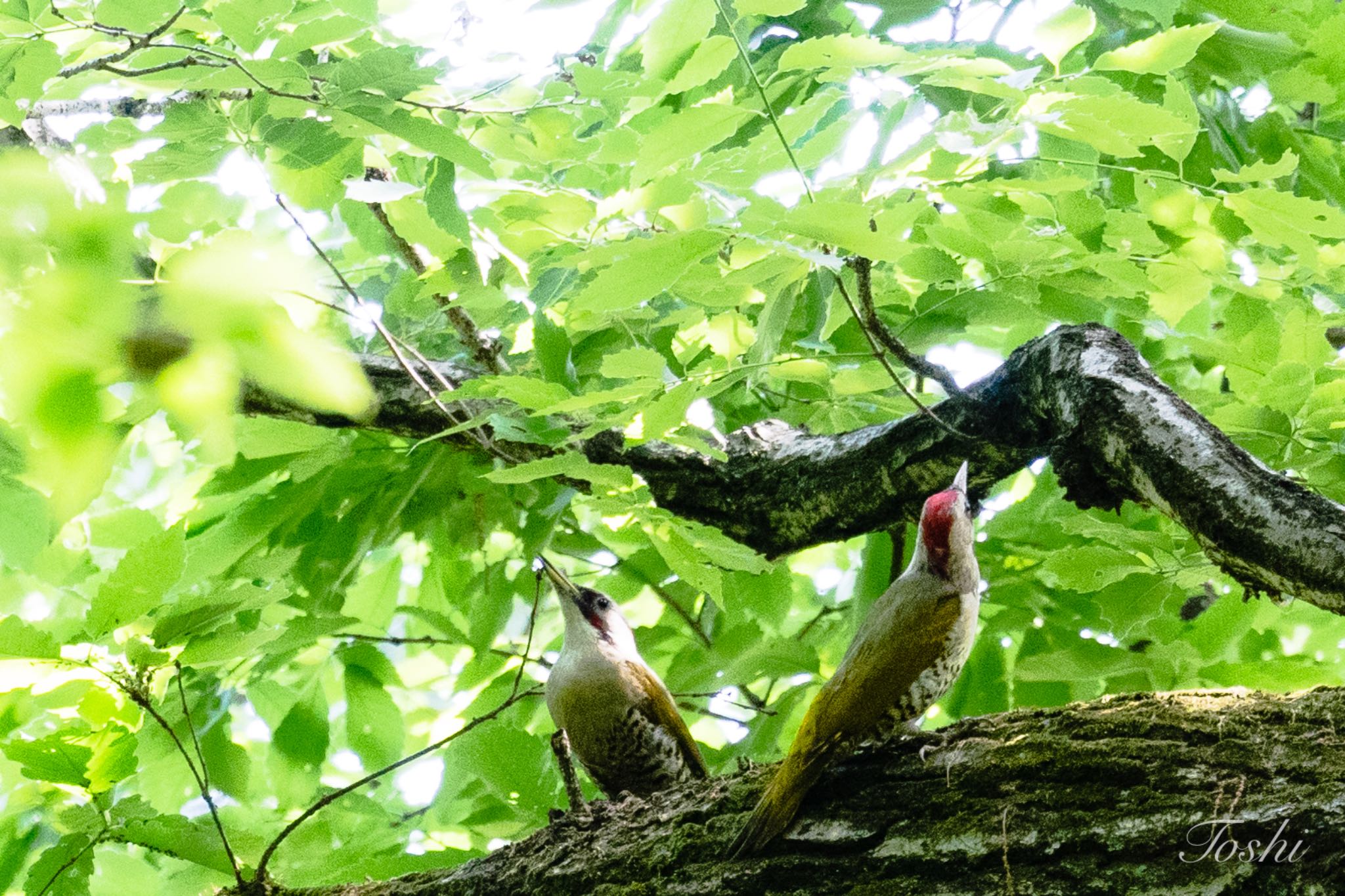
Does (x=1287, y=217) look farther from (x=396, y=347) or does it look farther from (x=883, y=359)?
(x=396, y=347)

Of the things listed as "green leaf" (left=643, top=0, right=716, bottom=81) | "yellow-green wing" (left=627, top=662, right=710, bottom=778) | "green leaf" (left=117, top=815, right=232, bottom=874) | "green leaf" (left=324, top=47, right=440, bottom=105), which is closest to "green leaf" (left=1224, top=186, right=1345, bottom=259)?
"green leaf" (left=643, top=0, right=716, bottom=81)

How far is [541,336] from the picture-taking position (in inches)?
105

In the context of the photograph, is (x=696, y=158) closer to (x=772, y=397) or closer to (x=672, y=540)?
(x=672, y=540)

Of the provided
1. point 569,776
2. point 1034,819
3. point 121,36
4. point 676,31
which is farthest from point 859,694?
point 121,36

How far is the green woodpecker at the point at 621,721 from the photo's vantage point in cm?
339

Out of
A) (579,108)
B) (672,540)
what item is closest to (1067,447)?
(672,540)

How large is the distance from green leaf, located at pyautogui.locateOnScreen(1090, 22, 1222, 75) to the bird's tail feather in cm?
139

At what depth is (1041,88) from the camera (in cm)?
200

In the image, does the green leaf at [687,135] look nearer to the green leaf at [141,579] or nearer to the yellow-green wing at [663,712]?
the green leaf at [141,579]

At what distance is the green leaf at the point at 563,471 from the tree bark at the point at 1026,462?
29 centimetres

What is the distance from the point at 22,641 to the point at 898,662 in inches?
67.2

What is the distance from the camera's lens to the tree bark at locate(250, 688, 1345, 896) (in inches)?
63.4

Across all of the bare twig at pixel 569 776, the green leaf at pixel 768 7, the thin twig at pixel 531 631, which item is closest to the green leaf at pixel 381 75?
the green leaf at pixel 768 7

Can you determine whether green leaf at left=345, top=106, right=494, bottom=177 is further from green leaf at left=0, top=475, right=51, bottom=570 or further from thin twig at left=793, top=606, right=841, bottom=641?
thin twig at left=793, top=606, right=841, bottom=641
